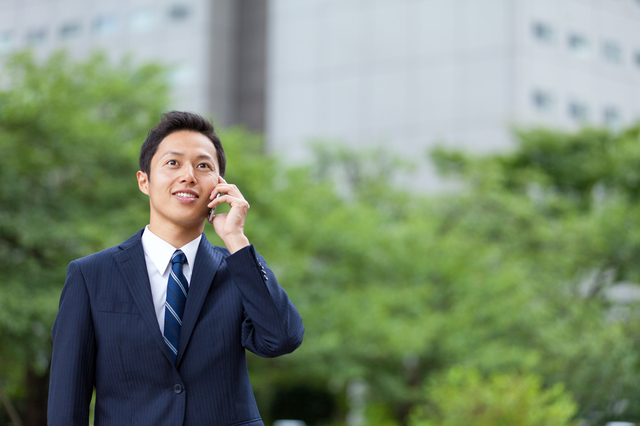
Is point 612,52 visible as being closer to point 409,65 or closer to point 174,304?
point 409,65

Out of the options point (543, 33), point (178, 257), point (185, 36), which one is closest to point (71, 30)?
point (185, 36)

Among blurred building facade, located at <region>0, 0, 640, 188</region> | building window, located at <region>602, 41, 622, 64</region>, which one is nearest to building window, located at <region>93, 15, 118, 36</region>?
blurred building facade, located at <region>0, 0, 640, 188</region>

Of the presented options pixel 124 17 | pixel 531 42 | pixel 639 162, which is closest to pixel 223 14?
pixel 124 17

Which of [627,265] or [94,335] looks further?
[627,265]

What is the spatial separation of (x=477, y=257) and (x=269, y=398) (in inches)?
273

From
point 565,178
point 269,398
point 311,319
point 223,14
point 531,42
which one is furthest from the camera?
point 223,14

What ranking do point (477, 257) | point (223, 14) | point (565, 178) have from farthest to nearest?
1. point (223, 14)
2. point (565, 178)
3. point (477, 257)

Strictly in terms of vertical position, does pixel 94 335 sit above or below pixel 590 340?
above

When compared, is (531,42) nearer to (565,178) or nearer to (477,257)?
(565,178)

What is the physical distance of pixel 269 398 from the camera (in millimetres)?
19984

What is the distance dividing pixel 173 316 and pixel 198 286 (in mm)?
114

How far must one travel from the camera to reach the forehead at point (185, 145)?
7.70 feet

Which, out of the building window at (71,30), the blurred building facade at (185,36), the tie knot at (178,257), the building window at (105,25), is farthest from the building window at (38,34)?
the tie knot at (178,257)

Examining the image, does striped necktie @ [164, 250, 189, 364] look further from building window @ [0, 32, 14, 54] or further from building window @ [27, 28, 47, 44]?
building window @ [0, 32, 14, 54]
